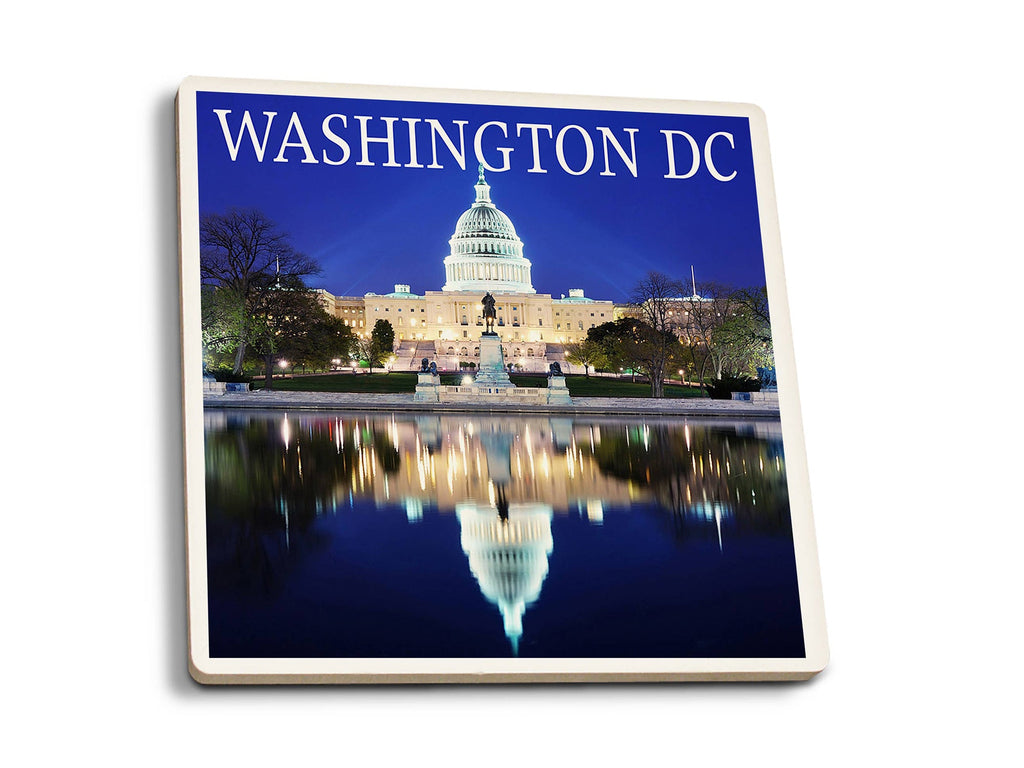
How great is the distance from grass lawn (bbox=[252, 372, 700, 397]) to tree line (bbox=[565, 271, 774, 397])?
44 millimetres

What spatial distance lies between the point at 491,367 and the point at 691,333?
2.11 ft

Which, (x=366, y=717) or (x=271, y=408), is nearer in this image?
(x=366, y=717)

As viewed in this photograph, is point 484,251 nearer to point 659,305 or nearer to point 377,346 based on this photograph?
point 377,346

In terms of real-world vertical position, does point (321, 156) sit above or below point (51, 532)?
above

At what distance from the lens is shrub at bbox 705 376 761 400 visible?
315 cm

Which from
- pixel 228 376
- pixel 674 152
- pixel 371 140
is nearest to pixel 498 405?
pixel 228 376

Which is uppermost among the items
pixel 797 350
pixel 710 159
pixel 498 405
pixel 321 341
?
pixel 710 159

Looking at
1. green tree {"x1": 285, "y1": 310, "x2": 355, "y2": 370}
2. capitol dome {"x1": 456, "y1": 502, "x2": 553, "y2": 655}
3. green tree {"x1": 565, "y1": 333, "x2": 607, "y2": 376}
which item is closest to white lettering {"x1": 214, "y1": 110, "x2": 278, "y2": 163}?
green tree {"x1": 285, "y1": 310, "x2": 355, "y2": 370}

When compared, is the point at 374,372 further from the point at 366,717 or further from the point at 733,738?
the point at 733,738

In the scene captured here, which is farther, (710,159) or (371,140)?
(710,159)

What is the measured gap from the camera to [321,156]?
10.1 feet

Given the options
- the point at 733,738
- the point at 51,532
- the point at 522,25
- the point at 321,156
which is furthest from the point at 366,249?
the point at 733,738

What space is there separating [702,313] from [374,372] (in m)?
1.03

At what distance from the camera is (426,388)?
3.13 metres
